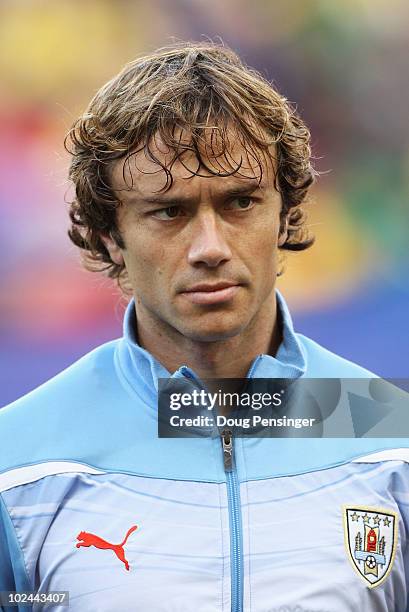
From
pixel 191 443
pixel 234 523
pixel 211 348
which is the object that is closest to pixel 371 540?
pixel 234 523

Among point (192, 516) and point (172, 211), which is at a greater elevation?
point (172, 211)

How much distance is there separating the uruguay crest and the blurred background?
2.31 meters

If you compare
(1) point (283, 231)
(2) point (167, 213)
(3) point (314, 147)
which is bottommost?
(2) point (167, 213)

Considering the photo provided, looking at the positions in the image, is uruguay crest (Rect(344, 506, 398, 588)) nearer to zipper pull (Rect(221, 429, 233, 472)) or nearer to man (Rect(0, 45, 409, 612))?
man (Rect(0, 45, 409, 612))

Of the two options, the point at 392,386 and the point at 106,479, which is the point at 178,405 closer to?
the point at 106,479

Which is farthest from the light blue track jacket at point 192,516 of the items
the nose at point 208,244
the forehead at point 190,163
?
the forehead at point 190,163

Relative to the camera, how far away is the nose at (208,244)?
183 cm

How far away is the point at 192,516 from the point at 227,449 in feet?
0.46

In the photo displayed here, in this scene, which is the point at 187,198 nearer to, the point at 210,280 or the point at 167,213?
the point at 167,213

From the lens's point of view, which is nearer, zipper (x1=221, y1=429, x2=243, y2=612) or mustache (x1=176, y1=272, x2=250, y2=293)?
zipper (x1=221, y1=429, x2=243, y2=612)

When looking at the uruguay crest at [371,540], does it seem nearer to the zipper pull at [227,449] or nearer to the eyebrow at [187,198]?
the zipper pull at [227,449]

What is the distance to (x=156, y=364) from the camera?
194cm

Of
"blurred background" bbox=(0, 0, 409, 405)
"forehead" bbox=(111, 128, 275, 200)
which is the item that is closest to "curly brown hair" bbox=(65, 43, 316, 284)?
"forehead" bbox=(111, 128, 275, 200)

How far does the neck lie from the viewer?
77.8 inches
